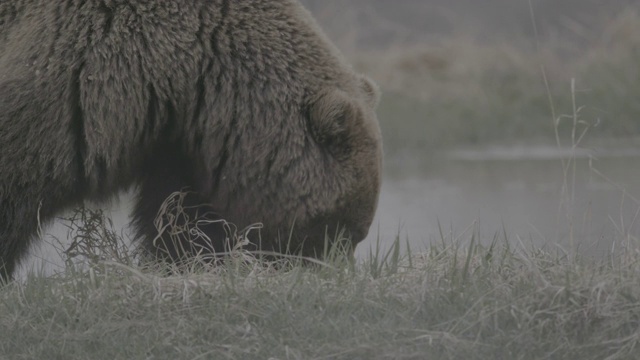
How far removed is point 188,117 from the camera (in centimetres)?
536

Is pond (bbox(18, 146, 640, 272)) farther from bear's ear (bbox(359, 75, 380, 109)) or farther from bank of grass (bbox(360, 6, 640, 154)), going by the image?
bear's ear (bbox(359, 75, 380, 109))

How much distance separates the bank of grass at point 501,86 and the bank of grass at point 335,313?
29.9ft

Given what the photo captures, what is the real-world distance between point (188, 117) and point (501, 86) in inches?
436

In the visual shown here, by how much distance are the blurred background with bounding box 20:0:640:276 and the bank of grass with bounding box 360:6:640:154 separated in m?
0.02

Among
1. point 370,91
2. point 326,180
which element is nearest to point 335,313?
point 326,180

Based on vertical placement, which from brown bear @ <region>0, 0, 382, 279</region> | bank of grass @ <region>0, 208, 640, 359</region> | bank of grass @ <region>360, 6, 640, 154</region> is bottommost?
bank of grass @ <region>360, 6, 640, 154</region>

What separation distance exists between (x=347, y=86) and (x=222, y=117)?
614 millimetres

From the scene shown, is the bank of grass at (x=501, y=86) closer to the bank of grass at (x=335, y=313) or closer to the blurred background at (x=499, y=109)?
the blurred background at (x=499, y=109)

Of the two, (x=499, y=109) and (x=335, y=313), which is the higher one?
(x=335, y=313)

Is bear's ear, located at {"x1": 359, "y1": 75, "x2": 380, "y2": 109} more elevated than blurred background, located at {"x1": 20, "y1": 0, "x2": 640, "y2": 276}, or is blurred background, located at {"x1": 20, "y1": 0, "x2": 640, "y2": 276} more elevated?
bear's ear, located at {"x1": 359, "y1": 75, "x2": 380, "y2": 109}

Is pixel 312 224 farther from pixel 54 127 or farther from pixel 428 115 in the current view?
pixel 428 115

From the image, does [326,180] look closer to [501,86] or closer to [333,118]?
[333,118]

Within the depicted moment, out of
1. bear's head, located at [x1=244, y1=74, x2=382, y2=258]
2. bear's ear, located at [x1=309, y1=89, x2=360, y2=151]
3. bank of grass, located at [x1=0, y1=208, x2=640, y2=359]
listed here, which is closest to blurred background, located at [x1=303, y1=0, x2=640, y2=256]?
bear's head, located at [x1=244, y1=74, x2=382, y2=258]

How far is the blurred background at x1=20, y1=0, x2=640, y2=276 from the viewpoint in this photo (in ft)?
33.1
